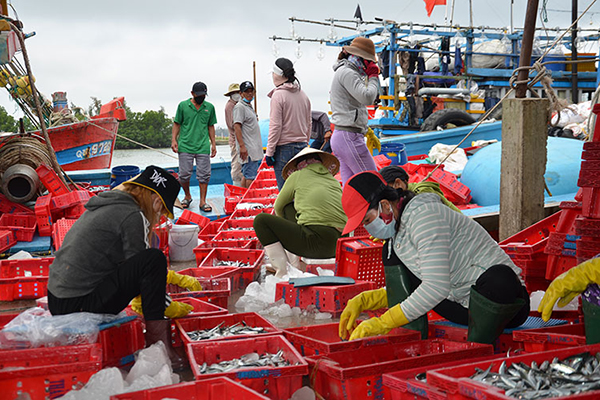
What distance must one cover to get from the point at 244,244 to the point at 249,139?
3056 millimetres

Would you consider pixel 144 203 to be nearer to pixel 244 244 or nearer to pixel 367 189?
pixel 367 189

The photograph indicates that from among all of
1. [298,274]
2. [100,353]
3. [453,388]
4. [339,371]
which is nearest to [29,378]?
[100,353]

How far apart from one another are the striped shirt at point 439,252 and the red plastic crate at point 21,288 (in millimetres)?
2930

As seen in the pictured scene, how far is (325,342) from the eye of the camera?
9.26 feet

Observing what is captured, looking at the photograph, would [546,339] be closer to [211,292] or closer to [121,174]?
[211,292]

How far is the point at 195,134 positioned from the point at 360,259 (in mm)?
4679

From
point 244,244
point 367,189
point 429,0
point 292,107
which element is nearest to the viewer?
point 367,189

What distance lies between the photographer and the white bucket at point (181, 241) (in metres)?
6.14

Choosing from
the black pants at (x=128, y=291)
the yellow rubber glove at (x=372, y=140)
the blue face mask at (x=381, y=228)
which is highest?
the yellow rubber glove at (x=372, y=140)

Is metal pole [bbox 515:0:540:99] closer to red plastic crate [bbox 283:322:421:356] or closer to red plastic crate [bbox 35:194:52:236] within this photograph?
red plastic crate [bbox 283:322:421:356]

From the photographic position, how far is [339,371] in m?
2.43

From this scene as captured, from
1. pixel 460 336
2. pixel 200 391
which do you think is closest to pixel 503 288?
pixel 460 336

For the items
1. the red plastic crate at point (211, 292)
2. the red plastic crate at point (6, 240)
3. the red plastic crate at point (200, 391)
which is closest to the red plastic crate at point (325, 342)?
the red plastic crate at point (200, 391)

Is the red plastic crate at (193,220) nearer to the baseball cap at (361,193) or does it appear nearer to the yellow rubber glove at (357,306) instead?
the yellow rubber glove at (357,306)
